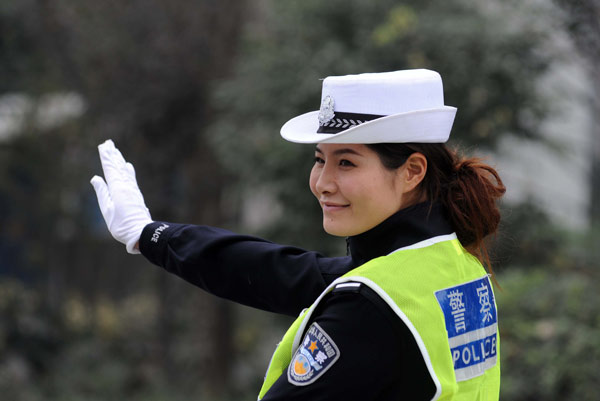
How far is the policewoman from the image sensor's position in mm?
1715

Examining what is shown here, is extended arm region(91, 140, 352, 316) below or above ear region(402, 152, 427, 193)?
below

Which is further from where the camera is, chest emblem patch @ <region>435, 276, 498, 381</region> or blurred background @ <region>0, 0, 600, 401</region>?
blurred background @ <region>0, 0, 600, 401</region>

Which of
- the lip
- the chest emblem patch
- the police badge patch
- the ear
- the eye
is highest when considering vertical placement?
the eye

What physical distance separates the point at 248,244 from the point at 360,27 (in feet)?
15.1

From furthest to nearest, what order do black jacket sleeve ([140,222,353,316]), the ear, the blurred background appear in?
the blurred background → black jacket sleeve ([140,222,353,316]) → the ear

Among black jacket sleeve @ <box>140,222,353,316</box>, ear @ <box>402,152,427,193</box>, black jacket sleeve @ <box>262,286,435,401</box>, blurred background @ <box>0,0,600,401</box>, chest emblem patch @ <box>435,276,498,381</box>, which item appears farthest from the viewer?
blurred background @ <box>0,0,600,401</box>

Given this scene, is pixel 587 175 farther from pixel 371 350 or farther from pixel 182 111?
pixel 371 350

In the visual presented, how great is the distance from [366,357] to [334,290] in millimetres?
166

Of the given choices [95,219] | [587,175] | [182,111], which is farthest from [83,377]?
[587,175]

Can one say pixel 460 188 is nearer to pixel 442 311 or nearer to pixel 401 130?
pixel 401 130

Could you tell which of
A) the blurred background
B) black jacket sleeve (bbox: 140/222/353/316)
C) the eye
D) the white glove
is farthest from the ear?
the blurred background

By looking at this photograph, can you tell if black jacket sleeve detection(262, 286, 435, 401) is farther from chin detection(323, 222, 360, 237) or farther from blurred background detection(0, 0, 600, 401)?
blurred background detection(0, 0, 600, 401)

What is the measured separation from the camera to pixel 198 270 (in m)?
2.34

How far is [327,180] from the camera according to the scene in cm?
194
